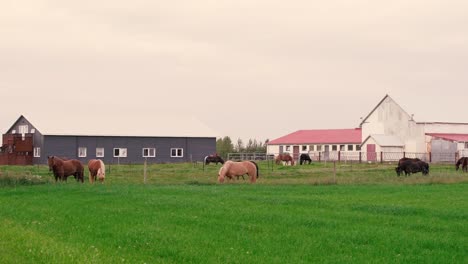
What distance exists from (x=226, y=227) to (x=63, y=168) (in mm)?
22370

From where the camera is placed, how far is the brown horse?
36.2m

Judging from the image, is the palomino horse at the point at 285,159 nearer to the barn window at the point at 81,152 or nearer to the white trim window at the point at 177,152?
the white trim window at the point at 177,152

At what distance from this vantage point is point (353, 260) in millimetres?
12328

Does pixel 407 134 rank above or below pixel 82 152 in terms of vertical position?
above

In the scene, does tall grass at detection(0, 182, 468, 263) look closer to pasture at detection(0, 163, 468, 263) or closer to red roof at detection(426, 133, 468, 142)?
pasture at detection(0, 163, 468, 263)

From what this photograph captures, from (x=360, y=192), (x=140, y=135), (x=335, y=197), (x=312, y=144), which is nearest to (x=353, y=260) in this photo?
(x=335, y=197)

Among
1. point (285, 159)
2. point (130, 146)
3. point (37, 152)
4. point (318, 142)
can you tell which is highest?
point (318, 142)

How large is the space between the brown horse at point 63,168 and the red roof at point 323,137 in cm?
5890

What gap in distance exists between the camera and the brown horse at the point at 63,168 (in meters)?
36.2

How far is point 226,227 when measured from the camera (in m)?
16.1

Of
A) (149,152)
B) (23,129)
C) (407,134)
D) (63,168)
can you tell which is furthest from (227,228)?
(407,134)

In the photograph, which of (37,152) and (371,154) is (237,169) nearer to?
(37,152)

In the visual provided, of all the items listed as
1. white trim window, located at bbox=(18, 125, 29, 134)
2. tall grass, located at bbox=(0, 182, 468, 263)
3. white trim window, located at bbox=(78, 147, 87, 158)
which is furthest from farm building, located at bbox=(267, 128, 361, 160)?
tall grass, located at bbox=(0, 182, 468, 263)

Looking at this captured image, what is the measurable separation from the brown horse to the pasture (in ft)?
30.2
